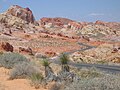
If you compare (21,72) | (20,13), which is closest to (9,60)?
(21,72)

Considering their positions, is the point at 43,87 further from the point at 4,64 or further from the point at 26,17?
the point at 26,17

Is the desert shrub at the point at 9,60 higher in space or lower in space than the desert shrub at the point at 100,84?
lower

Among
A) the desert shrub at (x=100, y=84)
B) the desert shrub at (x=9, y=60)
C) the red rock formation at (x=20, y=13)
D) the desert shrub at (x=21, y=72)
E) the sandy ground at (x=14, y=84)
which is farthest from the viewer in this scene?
→ the red rock formation at (x=20, y=13)

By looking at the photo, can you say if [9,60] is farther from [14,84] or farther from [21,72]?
[14,84]

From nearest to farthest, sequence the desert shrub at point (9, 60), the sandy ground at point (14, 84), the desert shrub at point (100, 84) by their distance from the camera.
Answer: the desert shrub at point (100, 84), the sandy ground at point (14, 84), the desert shrub at point (9, 60)

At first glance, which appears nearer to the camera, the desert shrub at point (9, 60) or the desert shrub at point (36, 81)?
the desert shrub at point (36, 81)

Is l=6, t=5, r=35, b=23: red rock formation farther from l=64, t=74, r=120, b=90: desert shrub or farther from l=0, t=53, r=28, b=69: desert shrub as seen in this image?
l=64, t=74, r=120, b=90: desert shrub

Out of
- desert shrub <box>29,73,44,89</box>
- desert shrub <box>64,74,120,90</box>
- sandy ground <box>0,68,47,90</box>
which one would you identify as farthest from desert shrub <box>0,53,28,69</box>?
desert shrub <box>64,74,120,90</box>

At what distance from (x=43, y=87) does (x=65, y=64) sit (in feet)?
16.4

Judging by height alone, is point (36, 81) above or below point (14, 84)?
above

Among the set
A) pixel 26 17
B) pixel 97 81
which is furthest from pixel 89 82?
pixel 26 17

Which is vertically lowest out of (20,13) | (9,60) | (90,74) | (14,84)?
(14,84)

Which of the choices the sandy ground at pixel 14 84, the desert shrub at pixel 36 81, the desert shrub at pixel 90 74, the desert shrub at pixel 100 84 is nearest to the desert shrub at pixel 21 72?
the sandy ground at pixel 14 84

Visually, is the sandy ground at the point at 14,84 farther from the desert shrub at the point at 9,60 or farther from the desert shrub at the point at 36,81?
the desert shrub at the point at 9,60
